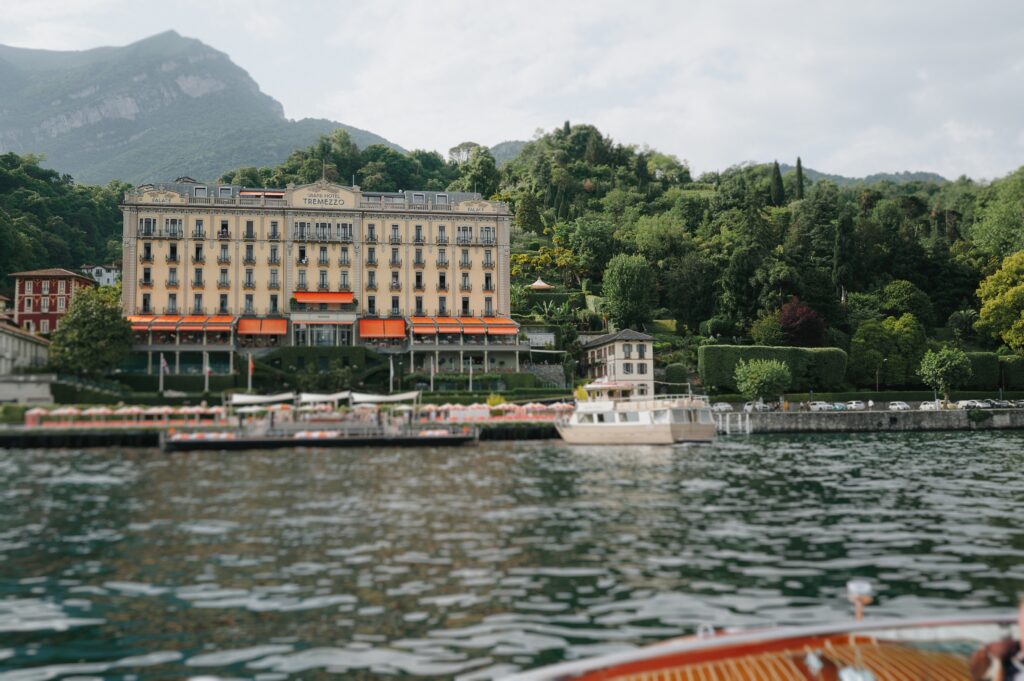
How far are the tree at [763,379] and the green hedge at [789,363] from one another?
2715 millimetres

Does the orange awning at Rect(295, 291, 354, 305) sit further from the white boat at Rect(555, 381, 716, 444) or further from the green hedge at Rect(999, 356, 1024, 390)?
the green hedge at Rect(999, 356, 1024, 390)

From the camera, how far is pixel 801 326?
9056 centimetres

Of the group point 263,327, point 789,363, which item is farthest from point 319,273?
point 789,363

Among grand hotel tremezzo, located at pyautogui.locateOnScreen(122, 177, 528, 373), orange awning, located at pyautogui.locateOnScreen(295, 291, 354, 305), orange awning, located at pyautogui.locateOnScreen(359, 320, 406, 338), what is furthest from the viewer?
orange awning, located at pyautogui.locateOnScreen(295, 291, 354, 305)

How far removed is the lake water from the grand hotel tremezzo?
161 feet

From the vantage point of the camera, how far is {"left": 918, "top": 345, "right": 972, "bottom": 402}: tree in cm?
8262

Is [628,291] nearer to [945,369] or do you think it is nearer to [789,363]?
[789,363]

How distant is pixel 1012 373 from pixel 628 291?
39248 mm

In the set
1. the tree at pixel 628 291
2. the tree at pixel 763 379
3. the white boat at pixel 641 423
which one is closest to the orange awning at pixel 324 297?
the tree at pixel 628 291

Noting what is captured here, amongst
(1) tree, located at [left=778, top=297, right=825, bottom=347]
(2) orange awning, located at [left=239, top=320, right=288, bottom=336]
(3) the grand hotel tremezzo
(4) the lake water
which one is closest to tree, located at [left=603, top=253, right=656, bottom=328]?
(3) the grand hotel tremezzo

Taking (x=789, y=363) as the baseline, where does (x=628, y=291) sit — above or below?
above

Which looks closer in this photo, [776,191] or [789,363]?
[789,363]

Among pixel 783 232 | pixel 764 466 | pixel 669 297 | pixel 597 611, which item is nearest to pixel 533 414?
pixel 764 466

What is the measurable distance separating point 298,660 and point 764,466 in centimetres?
3195
